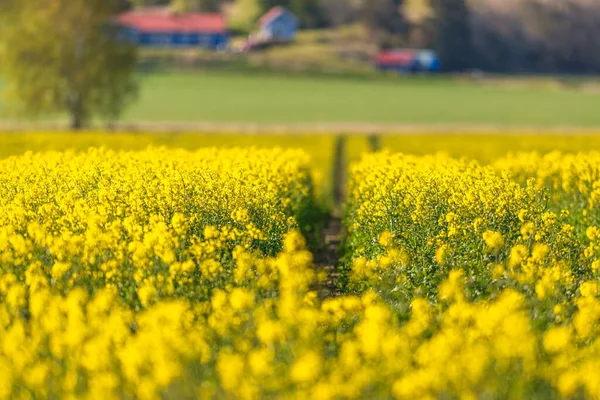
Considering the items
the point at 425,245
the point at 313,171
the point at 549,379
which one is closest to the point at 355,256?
the point at 425,245

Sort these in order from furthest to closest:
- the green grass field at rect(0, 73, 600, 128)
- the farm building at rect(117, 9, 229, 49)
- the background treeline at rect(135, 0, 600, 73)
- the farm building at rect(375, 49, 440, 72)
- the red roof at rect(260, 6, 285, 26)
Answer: the farm building at rect(117, 9, 229, 49) < the background treeline at rect(135, 0, 600, 73) < the red roof at rect(260, 6, 285, 26) < the farm building at rect(375, 49, 440, 72) < the green grass field at rect(0, 73, 600, 128)

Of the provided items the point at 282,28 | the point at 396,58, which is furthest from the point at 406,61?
the point at 282,28

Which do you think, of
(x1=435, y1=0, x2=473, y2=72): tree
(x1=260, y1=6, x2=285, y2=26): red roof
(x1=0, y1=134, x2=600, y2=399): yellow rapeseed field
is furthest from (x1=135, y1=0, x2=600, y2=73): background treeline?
(x1=0, y1=134, x2=600, y2=399): yellow rapeseed field

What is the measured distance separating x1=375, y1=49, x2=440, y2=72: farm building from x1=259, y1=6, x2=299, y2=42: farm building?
11586mm

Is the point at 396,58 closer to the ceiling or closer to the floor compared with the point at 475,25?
closer to the floor

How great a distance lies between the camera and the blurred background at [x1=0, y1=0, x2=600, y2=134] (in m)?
54.6

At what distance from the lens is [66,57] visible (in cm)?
5428

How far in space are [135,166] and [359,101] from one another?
2785 inches

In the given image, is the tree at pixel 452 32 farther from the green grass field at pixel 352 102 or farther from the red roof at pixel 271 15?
the green grass field at pixel 352 102

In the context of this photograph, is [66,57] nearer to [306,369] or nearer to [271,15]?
[306,369]

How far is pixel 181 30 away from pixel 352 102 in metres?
56.7

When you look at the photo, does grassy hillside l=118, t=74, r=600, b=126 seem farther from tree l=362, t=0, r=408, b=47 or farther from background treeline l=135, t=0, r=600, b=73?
tree l=362, t=0, r=408, b=47

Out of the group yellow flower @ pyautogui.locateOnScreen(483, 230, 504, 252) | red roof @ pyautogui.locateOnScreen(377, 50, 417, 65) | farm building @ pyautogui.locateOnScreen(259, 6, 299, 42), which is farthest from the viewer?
farm building @ pyautogui.locateOnScreen(259, 6, 299, 42)

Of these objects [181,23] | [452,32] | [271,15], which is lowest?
[452,32]
